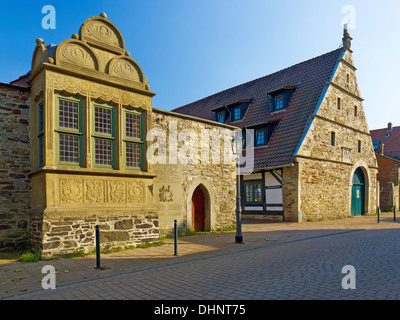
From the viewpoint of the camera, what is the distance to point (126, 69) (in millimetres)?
10266

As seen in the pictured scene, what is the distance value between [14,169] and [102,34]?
490 centimetres

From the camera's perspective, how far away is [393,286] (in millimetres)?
5363

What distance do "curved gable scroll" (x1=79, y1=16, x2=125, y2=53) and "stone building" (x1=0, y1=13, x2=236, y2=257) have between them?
31 mm

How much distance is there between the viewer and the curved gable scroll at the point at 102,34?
371 inches

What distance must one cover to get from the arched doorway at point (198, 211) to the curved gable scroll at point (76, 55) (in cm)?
652

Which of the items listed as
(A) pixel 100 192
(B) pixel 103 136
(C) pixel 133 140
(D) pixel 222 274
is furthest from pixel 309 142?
(D) pixel 222 274

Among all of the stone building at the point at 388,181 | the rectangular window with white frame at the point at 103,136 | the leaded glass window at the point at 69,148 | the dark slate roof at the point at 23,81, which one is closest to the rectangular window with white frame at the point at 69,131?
the leaded glass window at the point at 69,148

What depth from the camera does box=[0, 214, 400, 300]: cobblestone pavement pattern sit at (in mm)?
5223

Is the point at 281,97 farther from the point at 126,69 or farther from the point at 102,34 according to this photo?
the point at 102,34

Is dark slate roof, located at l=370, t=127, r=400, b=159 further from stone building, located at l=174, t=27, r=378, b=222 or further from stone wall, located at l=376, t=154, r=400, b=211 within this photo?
stone building, located at l=174, t=27, r=378, b=222
